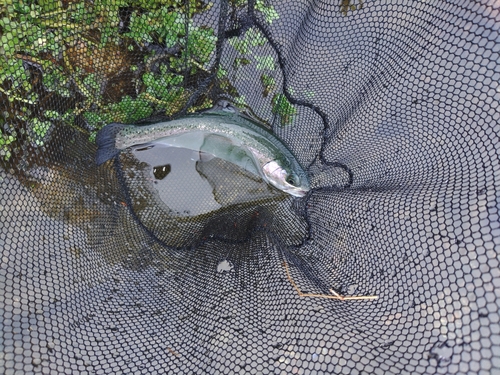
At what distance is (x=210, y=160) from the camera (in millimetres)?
2971

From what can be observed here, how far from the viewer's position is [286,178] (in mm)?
2885

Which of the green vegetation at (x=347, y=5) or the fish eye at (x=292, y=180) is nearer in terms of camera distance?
the green vegetation at (x=347, y=5)

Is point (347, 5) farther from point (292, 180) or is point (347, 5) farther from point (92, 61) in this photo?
point (92, 61)

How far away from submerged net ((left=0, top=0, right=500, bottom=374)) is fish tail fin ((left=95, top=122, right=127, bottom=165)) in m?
0.05

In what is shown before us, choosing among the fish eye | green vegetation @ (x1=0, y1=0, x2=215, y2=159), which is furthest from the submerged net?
the fish eye

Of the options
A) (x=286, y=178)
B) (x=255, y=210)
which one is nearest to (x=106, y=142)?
(x=255, y=210)

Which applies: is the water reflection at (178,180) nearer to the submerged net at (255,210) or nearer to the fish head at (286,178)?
the submerged net at (255,210)

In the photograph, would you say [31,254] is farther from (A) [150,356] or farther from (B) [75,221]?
(A) [150,356]

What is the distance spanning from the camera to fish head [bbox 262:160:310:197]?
112 inches

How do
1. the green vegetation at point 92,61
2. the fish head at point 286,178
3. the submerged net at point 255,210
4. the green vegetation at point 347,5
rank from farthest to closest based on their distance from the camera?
the fish head at point 286,178 → the green vegetation at point 347,5 → the green vegetation at point 92,61 → the submerged net at point 255,210

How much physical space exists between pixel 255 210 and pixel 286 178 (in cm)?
33

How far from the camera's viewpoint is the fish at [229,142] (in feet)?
8.82

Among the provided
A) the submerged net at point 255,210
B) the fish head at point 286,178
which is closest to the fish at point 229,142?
the fish head at point 286,178

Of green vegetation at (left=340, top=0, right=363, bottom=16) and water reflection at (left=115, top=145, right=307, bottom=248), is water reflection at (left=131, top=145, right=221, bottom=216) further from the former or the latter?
green vegetation at (left=340, top=0, right=363, bottom=16)
